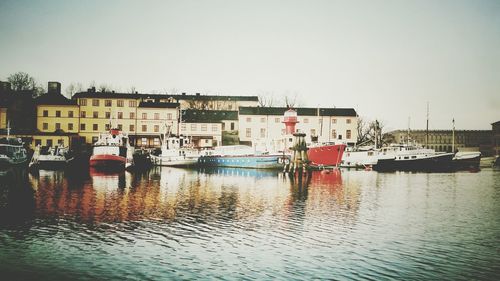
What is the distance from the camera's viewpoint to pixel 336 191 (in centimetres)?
3494

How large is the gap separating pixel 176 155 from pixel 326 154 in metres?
25.8

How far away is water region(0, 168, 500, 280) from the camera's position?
43.5 feet

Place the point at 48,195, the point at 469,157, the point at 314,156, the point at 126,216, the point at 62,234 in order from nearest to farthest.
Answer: the point at 62,234, the point at 126,216, the point at 48,195, the point at 314,156, the point at 469,157

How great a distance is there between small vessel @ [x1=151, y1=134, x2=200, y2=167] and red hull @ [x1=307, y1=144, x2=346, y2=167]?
19540 millimetres

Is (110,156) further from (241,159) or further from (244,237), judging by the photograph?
(244,237)

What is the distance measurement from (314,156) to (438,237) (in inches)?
2032

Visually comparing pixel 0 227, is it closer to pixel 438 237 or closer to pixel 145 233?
pixel 145 233

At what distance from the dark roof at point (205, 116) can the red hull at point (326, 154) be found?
33.3m

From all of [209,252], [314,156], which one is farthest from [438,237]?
[314,156]

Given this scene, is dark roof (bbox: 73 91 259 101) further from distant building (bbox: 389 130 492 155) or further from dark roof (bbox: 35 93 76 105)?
distant building (bbox: 389 130 492 155)

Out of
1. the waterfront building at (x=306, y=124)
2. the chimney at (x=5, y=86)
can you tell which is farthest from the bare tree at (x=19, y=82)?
the waterfront building at (x=306, y=124)

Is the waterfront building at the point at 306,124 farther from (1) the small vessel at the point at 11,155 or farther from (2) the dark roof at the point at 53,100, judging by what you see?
(1) the small vessel at the point at 11,155

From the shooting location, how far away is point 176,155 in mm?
73562

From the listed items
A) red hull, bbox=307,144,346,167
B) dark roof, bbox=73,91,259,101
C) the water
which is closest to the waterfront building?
dark roof, bbox=73,91,259,101
